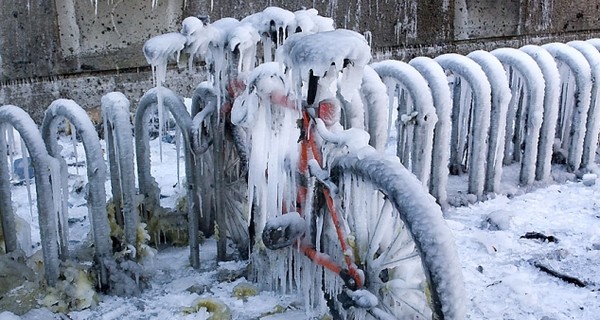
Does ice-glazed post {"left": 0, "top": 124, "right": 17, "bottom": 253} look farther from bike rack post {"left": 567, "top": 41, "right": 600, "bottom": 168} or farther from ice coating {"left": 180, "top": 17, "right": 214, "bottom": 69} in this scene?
bike rack post {"left": 567, "top": 41, "right": 600, "bottom": 168}

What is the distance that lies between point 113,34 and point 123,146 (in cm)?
380

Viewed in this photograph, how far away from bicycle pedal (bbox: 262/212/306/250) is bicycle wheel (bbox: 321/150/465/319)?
7.0 inches

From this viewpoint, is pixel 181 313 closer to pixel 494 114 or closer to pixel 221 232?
pixel 221 232

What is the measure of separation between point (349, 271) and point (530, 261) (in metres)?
1.82

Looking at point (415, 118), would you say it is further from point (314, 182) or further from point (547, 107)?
point (314, 182)

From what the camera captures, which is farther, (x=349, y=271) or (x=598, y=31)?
(x=598, y=31)

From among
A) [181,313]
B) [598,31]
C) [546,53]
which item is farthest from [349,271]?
[598,31]

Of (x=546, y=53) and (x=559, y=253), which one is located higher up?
(x=546, y=53)

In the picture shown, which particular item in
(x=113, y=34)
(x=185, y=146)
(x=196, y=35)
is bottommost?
(x=185, y=146)

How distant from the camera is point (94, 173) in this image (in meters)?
3.57

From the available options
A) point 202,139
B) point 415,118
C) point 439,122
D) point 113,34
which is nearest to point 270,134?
point 202,139

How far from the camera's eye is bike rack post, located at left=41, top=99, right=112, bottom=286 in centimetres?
357

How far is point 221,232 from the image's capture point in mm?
4023

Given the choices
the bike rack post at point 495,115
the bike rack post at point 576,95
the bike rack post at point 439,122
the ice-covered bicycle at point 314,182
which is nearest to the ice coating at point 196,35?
the ice-covered bicycle at point 314,182
